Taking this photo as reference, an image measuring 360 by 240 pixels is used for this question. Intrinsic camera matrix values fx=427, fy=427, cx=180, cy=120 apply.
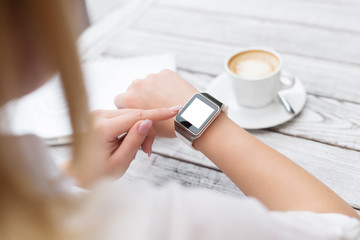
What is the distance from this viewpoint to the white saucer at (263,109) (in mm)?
788

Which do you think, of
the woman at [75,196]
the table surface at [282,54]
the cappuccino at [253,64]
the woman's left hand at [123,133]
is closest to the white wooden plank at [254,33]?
the table surface at [282,54]

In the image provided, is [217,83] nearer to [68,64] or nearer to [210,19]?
[210,19]

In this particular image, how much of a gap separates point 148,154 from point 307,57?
0.42 meters

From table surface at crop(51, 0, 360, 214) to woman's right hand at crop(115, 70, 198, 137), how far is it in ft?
0.17

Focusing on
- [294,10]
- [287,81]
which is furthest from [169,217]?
[294,10]

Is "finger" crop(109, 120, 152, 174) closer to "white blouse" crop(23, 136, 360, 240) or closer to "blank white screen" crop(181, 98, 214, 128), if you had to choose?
"blank white screen" crop(181, 98, 214, 128)

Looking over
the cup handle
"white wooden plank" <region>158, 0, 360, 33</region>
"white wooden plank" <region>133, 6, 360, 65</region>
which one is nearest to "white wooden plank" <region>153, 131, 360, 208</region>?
the cup handle

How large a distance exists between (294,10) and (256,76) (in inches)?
12.6

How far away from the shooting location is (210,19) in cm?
108

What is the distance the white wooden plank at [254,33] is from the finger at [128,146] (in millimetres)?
386

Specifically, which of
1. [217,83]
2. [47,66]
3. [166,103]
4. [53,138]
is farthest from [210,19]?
[47,66]

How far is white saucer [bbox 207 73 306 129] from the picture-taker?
79cm

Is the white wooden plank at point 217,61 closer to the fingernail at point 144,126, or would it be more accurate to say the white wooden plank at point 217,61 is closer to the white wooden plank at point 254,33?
the white wooden plank at point 254,33

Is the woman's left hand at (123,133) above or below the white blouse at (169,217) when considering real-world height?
below
